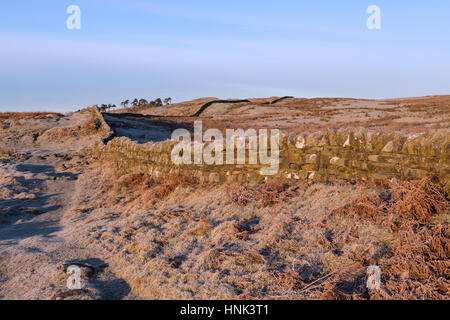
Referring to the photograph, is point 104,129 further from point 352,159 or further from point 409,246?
point 409,246

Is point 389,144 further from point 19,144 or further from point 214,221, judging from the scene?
point 19,144

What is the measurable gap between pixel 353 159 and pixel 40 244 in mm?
5418

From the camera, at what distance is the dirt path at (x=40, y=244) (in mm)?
3947

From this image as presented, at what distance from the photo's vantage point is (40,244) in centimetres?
555

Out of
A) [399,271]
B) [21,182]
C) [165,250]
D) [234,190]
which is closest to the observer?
[399,271]

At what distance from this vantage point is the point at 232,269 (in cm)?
394

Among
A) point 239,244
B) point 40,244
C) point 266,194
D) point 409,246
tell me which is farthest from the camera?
point 266,194

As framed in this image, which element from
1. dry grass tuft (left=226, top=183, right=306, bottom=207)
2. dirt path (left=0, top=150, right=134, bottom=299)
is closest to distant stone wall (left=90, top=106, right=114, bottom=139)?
dirt path (left=0, top=150, right=134, bottom=299)

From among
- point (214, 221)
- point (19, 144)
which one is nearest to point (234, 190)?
point (214, 221)

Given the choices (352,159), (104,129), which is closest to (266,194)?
(352,159)

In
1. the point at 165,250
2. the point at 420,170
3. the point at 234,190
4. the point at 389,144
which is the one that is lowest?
the point at 165,250

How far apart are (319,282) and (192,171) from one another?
4857 millimetres

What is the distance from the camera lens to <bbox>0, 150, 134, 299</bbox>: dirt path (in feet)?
13.0

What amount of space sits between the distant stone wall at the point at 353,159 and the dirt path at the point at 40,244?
325 centimetres
